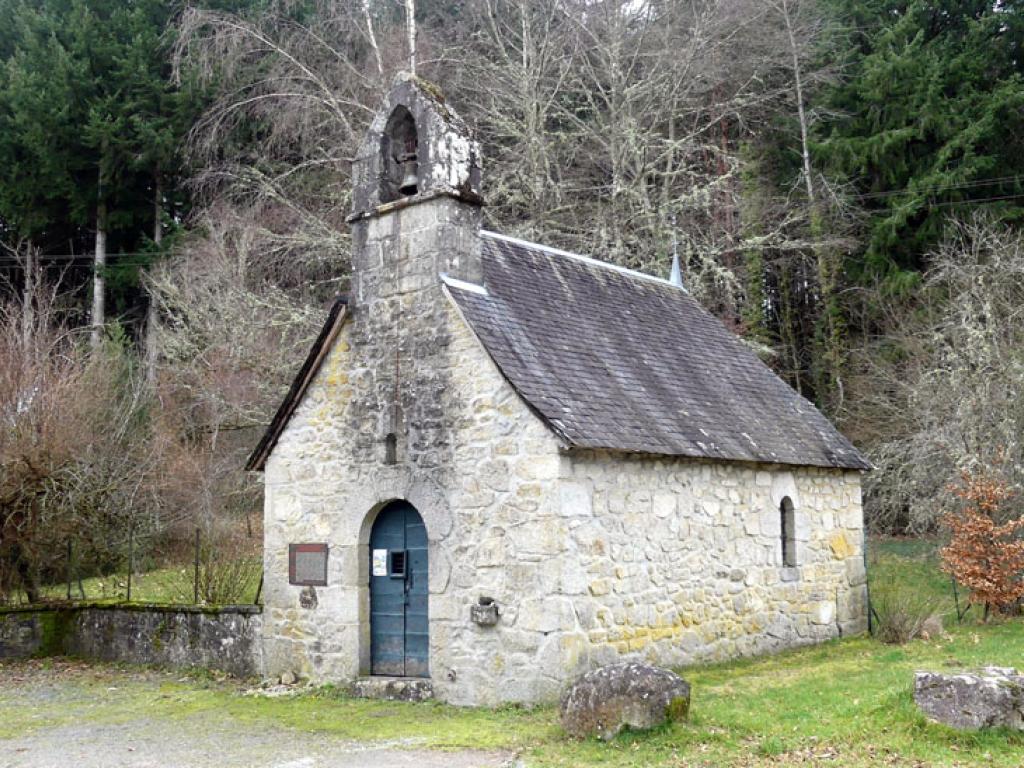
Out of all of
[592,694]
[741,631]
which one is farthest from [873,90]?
[592,694]

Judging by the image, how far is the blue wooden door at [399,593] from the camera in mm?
11430

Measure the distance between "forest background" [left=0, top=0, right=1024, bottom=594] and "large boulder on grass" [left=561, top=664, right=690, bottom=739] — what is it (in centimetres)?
1126

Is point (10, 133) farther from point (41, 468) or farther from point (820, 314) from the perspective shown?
point (820, 314)

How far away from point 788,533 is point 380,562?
5.58m

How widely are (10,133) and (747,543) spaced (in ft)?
71.2

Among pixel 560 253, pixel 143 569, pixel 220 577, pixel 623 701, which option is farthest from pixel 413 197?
pixel 143 569

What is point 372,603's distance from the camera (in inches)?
466

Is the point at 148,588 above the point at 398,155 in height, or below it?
below

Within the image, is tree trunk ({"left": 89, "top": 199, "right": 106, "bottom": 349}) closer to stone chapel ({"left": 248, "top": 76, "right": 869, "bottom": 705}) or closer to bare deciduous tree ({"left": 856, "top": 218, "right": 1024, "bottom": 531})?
stone chapel ({"left": 248, "top": 76, "right": 869, "bottom": 705})

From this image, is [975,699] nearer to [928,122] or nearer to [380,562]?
[380,562]

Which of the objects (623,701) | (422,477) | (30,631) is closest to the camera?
(623,701)

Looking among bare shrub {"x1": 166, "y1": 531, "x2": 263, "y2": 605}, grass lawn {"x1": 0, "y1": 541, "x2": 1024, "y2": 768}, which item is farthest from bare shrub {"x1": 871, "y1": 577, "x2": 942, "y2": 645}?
bare shrub {"x1": 166, "y1": 531, "x2": 263, "y2": 605}

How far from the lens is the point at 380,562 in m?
11.7

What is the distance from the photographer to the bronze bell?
39.5ft
